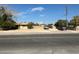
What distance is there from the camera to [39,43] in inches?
245

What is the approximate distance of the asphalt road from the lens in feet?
20.0

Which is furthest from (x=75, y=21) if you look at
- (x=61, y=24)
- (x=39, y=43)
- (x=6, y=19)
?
(x=6, y=19)

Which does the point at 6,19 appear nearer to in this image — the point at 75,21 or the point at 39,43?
the point at 39,43

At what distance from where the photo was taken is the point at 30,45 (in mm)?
6211

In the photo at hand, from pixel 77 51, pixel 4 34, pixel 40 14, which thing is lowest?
pixel 77 51

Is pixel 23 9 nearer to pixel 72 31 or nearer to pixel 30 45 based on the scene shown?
pixel 30 45

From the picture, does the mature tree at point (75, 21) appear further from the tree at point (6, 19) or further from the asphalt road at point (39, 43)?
the tree at point (6, 19)

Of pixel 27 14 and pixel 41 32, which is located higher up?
pixel 27 14

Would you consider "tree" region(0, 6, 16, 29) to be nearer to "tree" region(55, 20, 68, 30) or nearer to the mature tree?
"tree" region(55, 20, 68, 30)

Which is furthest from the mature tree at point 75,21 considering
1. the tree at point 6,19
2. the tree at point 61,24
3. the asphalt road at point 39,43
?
the tree at point 6,19

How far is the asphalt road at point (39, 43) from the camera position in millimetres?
6094

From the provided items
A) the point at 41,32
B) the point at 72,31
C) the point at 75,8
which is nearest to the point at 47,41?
the point at 41,32

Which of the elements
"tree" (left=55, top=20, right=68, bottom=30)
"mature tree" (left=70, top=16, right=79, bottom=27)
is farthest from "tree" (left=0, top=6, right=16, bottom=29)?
"mature tree" (left=70, top=16, right=79, bottom=27)

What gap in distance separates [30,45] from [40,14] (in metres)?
0.80
